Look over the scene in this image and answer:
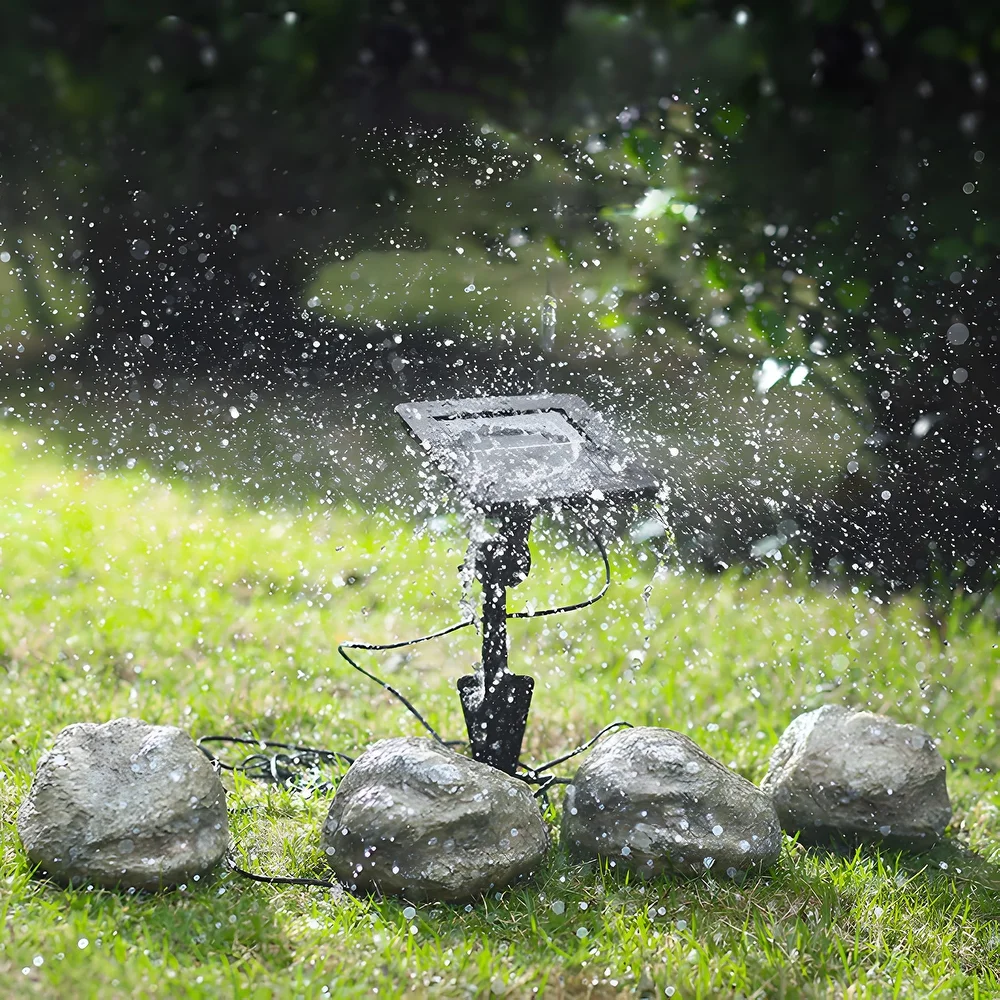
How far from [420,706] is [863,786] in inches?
47.7

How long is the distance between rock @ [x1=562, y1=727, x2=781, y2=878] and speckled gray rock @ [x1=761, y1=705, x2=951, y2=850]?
0.67ft

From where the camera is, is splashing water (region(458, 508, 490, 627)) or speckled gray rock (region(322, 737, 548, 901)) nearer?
speckled gray rock (region(322, 737, 548, 901))

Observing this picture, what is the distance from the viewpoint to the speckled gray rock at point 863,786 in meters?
2.27

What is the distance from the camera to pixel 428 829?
75.4 inches

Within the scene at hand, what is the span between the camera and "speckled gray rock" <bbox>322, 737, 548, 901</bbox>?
6.31 feet

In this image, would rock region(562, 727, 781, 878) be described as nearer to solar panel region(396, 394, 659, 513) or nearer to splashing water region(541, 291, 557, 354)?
solar panel region(396, 394, 659, 513)

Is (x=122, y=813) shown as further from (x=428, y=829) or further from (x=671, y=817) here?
(x=671, y=817)

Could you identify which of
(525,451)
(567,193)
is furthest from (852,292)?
(525,451)

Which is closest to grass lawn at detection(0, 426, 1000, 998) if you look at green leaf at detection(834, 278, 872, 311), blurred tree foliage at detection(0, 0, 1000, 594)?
blurred tree foliage at detection(0, 0, 1000, 594)

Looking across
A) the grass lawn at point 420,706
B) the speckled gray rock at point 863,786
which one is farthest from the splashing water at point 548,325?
the speckled gray rock at point 863,786

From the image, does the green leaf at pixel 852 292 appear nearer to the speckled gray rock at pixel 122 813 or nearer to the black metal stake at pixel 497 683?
the black metal stake at pixel 497 683

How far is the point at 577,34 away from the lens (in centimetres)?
285

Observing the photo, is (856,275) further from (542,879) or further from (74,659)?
(74,659)

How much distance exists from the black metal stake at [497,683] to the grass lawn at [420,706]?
0.25 meters
